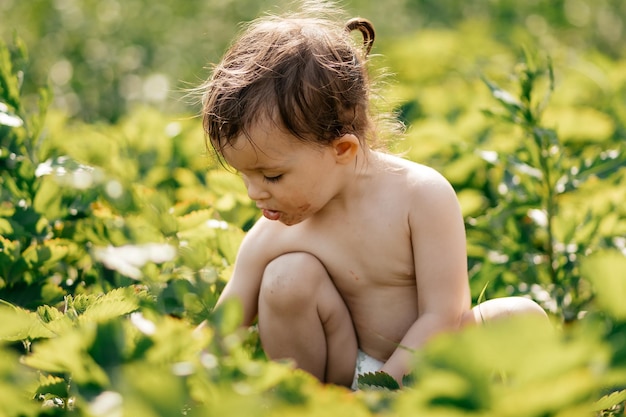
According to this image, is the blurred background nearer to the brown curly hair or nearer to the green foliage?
the green foliage

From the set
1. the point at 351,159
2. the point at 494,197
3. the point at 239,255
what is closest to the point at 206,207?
the point at 239,255

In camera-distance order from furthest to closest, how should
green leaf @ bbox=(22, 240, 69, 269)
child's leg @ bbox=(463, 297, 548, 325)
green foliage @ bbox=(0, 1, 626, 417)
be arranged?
green leaf @ bbox=(22, 240, 69, 269) < child's leg @ bbox=(463, 297, 548, 325) < green foliage @ bbox=(0, 1, 626, 417)

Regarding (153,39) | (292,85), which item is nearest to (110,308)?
(292,85)

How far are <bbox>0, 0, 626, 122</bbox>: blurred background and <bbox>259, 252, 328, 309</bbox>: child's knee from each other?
3.07 meters

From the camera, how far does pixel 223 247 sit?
2.41 meters

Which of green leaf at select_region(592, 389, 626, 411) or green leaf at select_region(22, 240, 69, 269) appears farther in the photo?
green leaf at select_region(22, 240, 69, 269)

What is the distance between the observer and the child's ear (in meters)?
2.22

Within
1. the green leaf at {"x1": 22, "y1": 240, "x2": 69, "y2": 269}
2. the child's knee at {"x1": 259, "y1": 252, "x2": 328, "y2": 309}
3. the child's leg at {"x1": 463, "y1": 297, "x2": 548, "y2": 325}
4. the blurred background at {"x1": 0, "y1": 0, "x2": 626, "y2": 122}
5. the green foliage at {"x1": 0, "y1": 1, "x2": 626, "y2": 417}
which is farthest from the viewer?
the blurred background at {"x1": 0, "y1": 0, "x2": 626, "y2": 122}

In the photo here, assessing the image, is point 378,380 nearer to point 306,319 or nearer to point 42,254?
point 306,319

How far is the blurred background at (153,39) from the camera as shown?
5.68 m

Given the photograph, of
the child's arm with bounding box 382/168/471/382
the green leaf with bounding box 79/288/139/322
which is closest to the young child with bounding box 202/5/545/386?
the child's arm with bounding box 382/168/471/382

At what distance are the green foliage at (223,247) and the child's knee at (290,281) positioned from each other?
0.44 ft

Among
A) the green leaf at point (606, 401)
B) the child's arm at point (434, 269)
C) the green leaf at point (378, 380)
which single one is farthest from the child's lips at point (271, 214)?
the green leaf at point (606, 401)

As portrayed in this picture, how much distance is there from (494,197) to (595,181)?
357 millimetres
